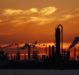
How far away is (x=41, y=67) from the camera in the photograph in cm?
11338

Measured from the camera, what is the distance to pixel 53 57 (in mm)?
112875

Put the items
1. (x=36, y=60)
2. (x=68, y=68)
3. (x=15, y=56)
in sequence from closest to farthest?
(x=68, y=68), (x=36, y=60), (x=15, y=56)

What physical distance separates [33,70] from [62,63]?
8873mm

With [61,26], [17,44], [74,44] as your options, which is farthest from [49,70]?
[17,44]

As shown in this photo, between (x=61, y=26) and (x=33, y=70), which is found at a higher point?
(x=61, y=26)

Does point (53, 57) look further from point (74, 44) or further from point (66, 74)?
point (74, 44)

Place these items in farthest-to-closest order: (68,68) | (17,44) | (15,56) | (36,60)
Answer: (17,44), (15,56), (36,60), (68,68)

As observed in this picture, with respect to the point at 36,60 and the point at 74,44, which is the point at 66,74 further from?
the point at 74,44

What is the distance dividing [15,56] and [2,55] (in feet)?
18.9

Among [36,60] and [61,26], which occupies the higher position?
[61,26]

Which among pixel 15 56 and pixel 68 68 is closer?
pixel 68 68

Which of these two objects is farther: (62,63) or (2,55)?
(2,55)

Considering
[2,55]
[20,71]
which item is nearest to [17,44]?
[2,55]

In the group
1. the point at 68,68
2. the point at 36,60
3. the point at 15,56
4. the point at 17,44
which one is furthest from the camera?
the point at 17,44
